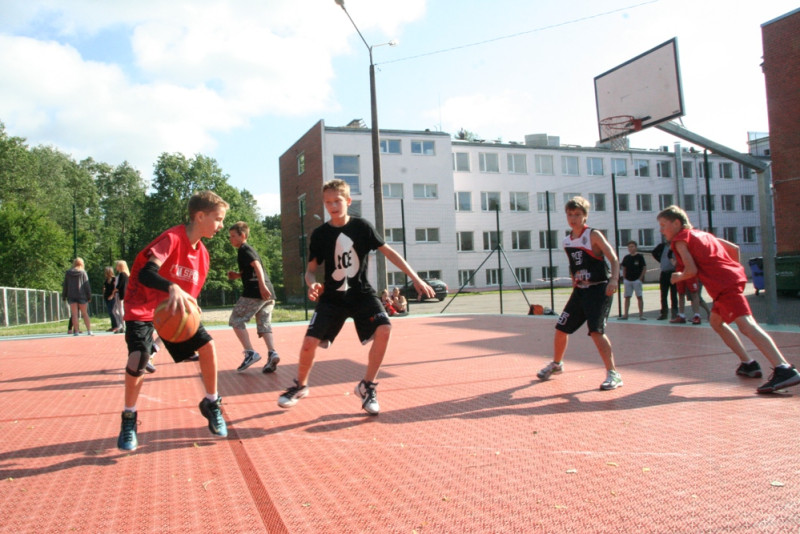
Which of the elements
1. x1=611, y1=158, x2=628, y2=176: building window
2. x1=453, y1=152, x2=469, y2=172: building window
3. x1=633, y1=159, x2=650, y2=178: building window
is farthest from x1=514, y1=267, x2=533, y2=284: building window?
x1=633, y1=159, x2=650, y2=178: building window

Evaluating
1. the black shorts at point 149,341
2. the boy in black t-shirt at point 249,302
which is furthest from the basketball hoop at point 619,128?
the black shorts at point 149,341

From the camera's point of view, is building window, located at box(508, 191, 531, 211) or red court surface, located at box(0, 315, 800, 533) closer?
red court surface, located at box(0, 315, 800, 533)

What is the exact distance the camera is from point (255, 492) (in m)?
3.11

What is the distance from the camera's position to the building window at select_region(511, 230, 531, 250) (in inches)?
1781

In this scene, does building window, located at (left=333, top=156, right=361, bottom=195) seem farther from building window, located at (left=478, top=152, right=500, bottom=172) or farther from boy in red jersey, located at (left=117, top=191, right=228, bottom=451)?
boy in red jersey, located at (left=117, top=191, right=228, bottom=451)

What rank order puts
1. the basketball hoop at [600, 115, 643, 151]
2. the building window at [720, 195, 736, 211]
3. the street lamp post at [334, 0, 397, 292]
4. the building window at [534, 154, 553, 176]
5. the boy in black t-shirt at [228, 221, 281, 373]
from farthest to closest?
the building window at [534, 154, 553, 176]
the building window at [720, 195, 736, 211]
the street lamp post at [334, 0, 397, 292]
the basketball hoop at [600, 115, 643, 151]
the boy in black t-shirt at [228, 221, 281, 373]

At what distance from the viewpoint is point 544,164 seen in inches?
1866

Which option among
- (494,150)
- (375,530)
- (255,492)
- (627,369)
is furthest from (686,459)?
(494,150)

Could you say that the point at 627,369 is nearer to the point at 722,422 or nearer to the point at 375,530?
the point at 722,422

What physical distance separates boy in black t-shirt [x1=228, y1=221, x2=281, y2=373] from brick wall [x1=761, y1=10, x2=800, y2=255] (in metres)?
21.4

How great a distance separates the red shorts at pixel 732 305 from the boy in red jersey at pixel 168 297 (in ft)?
14.6

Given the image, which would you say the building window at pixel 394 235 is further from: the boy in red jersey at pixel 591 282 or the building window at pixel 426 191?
the boy in red jersey at pixel 591 282

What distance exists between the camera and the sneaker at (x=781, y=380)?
486cm

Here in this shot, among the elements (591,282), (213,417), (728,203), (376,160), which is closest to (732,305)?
(591,282)
